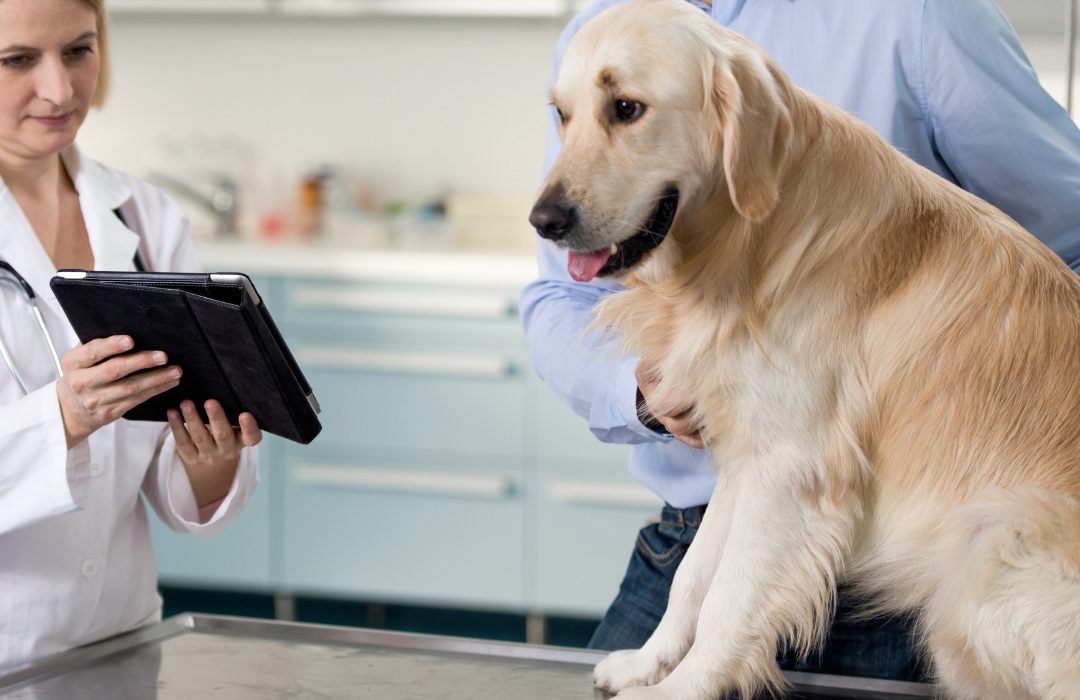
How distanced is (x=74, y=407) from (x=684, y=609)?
0.72m

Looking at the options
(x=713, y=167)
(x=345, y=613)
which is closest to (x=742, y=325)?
(x=713, y=167)

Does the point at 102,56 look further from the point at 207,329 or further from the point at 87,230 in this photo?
the point at 207,329

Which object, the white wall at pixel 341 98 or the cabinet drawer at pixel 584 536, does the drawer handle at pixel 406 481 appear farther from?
the white wall at pixel 341 98

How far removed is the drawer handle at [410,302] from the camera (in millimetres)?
3064

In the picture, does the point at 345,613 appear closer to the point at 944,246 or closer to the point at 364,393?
the point at 364,393

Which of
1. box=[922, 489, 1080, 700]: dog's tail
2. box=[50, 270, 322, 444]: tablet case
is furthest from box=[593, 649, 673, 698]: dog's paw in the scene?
box=[50, 270, 322, 444]: tablet case

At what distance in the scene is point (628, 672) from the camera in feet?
3.84

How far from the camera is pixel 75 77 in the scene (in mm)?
1456

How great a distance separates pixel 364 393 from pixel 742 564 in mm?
2217

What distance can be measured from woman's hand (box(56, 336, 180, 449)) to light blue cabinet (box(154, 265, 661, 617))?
1834 millimetres

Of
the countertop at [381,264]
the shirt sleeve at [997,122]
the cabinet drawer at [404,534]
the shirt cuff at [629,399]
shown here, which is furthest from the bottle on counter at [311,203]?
the shirt sleeve at [997,122]

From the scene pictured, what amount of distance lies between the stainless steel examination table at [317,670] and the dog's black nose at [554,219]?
473 millimetres

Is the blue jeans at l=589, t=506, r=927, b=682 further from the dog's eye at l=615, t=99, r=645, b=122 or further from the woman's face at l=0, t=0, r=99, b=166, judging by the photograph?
the woman's face at l=0, t=0, r=99, b=166

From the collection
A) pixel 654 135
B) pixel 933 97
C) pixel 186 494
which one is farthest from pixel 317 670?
pixel 933 97
